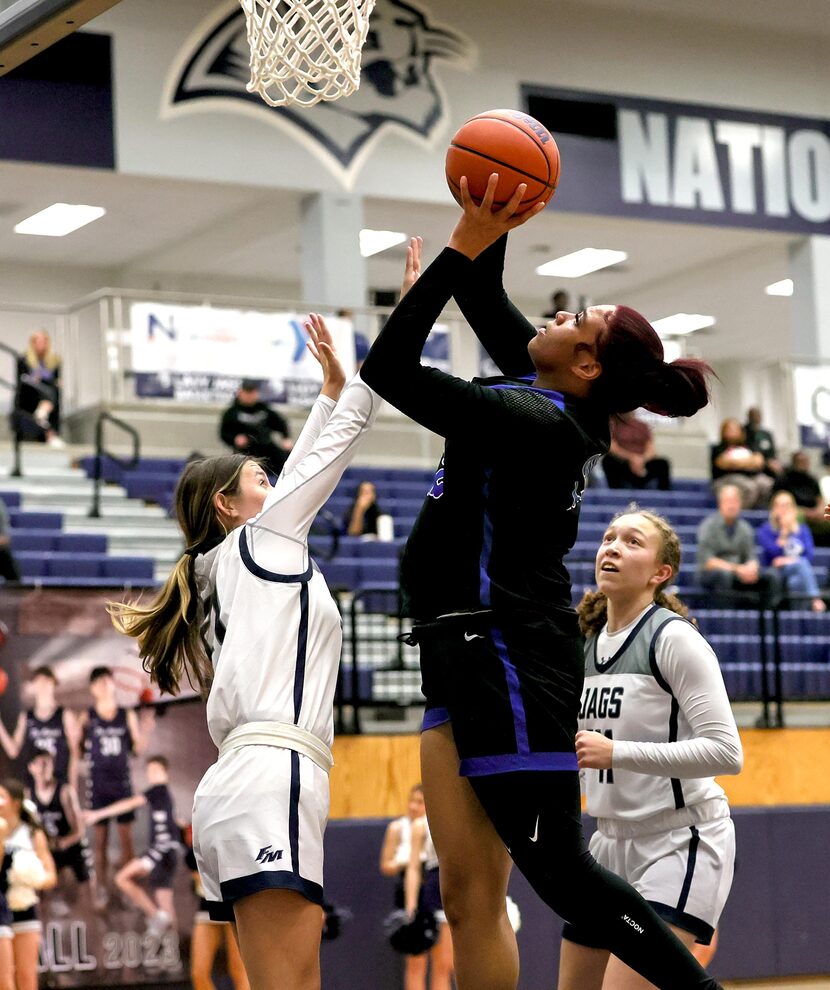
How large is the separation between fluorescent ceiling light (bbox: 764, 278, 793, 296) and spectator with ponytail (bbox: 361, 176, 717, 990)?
2050 centimetres

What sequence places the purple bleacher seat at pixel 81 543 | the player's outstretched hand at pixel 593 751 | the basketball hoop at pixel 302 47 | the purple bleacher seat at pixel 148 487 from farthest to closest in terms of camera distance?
the purple bleacher seat at pixel 148 487
the purple bleacher seat at pixel 81 543
the basketball hoop at pixel 302 47
the player's outstretched hand at pixel 593 751

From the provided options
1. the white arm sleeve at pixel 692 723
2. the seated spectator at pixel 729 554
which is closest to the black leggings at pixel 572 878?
the white arm sleeve at pixel 692 723

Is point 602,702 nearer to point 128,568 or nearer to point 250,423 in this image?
point 128,568

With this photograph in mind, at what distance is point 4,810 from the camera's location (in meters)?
→ 7.57

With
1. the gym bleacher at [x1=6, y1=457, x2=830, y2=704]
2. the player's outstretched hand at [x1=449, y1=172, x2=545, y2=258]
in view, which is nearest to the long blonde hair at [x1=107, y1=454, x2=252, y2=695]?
the player's outstretched hand at [x1=449, y1=172, x2=545, y2=258]

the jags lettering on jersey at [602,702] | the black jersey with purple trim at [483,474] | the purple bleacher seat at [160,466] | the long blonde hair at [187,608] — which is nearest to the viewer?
the black jersey with purple trim at [483,474]

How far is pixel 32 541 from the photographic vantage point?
41.0 feet

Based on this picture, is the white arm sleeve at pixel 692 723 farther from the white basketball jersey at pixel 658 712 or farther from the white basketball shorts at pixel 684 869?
the white basketball shorts at pixel 684 869

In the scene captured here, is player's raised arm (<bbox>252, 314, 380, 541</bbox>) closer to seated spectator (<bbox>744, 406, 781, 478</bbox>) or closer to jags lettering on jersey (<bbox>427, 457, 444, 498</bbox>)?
jags lettering on jersey (<bbox>427, 457, 444, 498</bbox>)

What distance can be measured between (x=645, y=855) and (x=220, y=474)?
5.18ft

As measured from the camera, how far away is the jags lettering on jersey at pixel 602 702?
15.0 feet

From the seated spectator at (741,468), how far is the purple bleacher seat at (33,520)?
20.1 ft

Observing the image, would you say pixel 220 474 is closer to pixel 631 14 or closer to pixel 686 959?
pixel 686 959

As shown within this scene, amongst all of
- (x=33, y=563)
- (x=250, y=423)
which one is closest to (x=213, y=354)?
(x=250, y=423)
